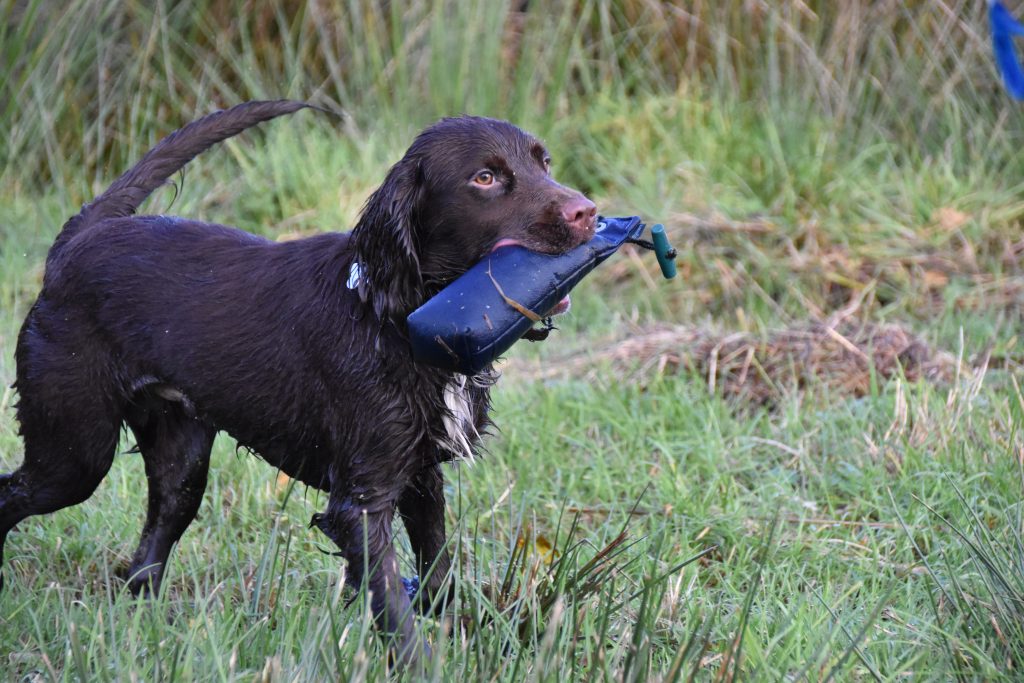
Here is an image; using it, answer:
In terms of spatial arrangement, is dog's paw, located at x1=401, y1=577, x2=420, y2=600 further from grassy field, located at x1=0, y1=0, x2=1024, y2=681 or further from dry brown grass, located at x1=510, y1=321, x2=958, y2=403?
dry brown grass, located at x1=510, y1=321, x2=958, y2=403

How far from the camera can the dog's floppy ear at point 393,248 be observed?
2.83m

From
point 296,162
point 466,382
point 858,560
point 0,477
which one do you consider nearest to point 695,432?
point 858,560

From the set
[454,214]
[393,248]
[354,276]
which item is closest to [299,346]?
[354,276]

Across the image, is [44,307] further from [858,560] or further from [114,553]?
[858,560]

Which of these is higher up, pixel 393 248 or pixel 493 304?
pixel 393 248

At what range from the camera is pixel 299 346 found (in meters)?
2.99

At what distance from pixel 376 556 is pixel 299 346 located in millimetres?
552

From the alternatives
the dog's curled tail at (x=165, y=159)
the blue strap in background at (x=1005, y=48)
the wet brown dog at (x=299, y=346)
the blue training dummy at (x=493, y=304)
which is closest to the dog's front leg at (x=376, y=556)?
the wet brown dog at (x=299, y=346)

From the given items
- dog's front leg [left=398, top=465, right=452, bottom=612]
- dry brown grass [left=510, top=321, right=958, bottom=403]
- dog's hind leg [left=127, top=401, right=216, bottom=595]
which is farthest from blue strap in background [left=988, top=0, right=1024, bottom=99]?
dog's hind leg [left=127, top=401, right=216, bottom=595]

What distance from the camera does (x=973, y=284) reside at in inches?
227

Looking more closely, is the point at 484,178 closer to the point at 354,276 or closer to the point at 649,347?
the point at 354,276

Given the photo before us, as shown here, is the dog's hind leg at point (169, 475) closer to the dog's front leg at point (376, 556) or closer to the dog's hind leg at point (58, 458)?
the dog's hind leg at point (58, 458)

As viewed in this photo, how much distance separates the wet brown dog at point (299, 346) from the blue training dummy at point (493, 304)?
64 millimetres

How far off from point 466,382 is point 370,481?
334 millimetres
